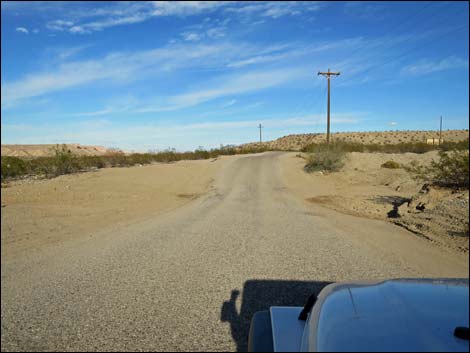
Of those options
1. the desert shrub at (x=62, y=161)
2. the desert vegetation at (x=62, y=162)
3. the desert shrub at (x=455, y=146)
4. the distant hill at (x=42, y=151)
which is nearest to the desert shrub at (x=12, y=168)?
the desert vegetation at (x=62, y=162)

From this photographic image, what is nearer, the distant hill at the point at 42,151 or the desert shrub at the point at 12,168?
the desert shrub at the point at 12,168

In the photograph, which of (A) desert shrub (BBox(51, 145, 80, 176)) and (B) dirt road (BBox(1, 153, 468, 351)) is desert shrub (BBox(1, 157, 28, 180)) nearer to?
(A) desert shrub (BBox(51, 145, 80, 176))

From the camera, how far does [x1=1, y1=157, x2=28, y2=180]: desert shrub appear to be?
19859 millimetres

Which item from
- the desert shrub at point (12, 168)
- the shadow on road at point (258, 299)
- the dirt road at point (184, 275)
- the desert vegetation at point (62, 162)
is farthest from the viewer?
the desert vegetation at point (62, 162)

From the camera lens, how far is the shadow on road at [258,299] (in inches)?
159

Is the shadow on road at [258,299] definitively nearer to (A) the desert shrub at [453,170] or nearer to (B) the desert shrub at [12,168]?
(A) the desert shrub at [453,170]

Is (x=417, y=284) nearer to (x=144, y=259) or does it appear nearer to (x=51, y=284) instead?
(x=51, y=284)

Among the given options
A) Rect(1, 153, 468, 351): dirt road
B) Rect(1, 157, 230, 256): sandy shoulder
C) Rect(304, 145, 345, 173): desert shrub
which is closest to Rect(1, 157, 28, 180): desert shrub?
Rect(1, 157, 230, 256): sandy shoulder

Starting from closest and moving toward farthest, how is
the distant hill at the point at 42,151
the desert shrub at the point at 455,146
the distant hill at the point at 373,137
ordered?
the desert shrub at the point at 455,146
the distant hill at the point at 42,151
the distant hill at the point at 373,137

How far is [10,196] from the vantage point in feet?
48.2

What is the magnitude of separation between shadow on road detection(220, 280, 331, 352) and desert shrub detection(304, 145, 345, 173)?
21195 millimetres

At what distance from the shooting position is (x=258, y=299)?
186 inches

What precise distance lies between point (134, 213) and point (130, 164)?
24.7 metres

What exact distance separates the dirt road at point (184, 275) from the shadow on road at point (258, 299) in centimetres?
1
